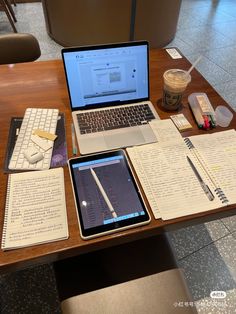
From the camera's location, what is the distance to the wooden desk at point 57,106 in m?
0.57

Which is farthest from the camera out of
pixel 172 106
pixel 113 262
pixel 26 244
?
pixel 172 106

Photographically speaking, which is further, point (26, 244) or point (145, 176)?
point (145, 176)

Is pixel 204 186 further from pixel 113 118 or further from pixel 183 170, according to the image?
pixel 113 118

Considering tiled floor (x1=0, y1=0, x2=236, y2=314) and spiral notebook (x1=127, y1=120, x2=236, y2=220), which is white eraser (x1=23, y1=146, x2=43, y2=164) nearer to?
spiral notebook (x1=127, y1=120, x2=236, y2=220)

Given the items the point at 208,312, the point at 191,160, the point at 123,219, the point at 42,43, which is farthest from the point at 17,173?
the point at 42,43

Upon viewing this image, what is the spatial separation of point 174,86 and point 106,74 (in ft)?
0.84

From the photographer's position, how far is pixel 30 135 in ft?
2.68

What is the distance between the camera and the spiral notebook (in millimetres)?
667

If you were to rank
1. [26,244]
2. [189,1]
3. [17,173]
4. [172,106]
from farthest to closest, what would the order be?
[189,1] → [172,106] → [17,173] → [26,244]

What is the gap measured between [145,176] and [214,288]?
34.1 inches

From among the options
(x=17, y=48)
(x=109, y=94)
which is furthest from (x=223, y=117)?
(x=17, y=48)

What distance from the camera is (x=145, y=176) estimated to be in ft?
2.35

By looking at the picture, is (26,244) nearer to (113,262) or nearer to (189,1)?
(113,262)

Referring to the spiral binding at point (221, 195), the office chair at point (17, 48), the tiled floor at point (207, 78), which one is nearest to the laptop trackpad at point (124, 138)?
the spiral binding at point (221, 195)
